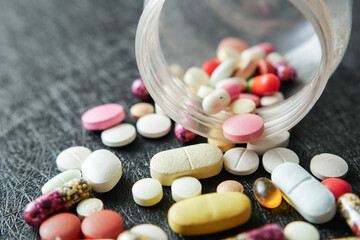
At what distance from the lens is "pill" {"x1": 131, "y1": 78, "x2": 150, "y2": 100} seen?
68.4 inches

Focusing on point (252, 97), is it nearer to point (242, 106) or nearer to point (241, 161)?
point (242, 106)

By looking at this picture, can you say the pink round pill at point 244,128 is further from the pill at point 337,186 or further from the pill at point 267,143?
the pill at point 337,186

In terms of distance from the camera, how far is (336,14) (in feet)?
4.66

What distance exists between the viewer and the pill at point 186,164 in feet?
4.22

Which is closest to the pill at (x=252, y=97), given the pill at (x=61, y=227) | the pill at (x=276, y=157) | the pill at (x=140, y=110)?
the pill at (x=276, y=157)

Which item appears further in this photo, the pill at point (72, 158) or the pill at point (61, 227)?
the pill at point (72, 158)

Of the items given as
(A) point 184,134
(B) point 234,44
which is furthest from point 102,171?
(B) point 234,44

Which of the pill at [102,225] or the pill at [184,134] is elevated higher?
the pill at [102,225]

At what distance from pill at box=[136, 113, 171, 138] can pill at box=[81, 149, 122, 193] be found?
0.23m

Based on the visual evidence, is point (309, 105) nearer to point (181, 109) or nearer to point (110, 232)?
point (181, 109)

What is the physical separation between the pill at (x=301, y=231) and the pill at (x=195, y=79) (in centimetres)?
74

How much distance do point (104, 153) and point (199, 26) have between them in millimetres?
987

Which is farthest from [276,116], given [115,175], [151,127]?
[115,175]

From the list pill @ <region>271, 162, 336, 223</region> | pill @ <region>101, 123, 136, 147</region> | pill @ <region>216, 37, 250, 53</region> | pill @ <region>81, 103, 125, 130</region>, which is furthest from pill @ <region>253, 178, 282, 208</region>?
pill @ <region>216, 37, 250, 53</region>
